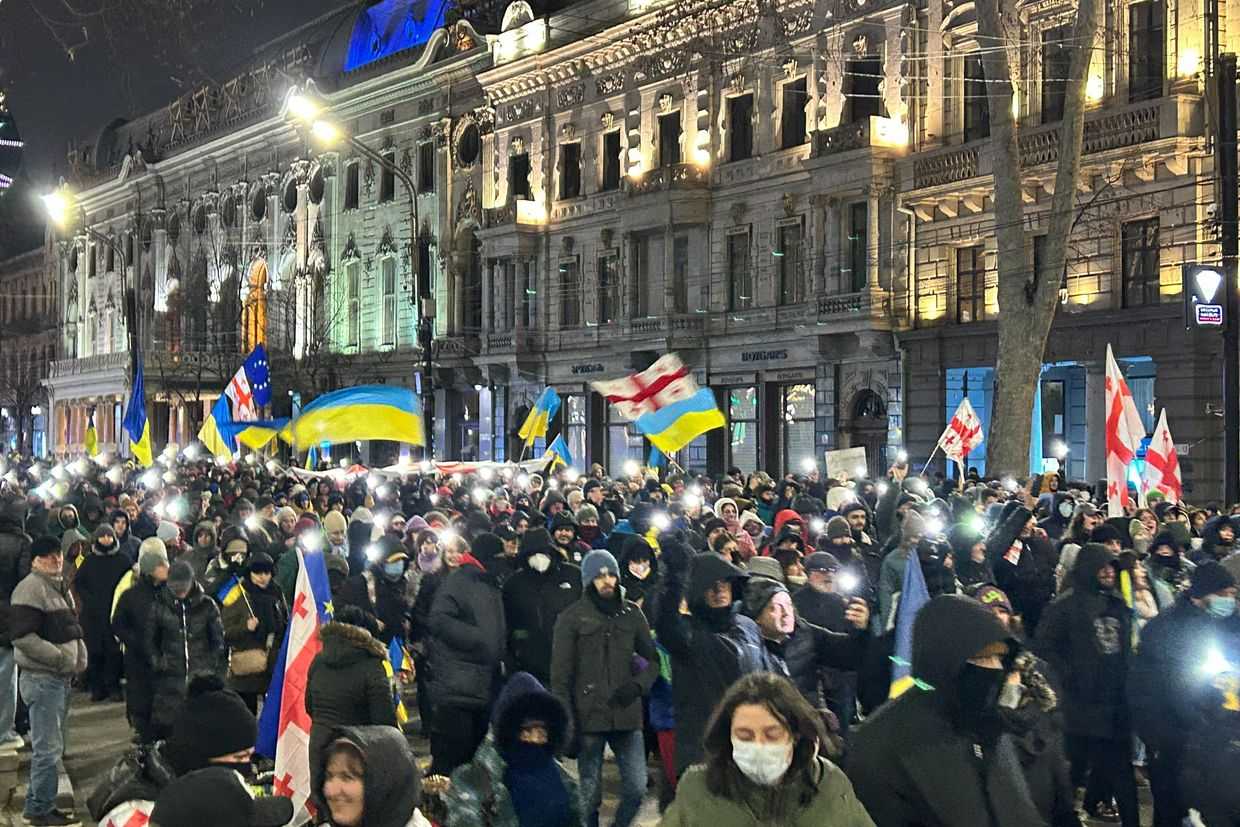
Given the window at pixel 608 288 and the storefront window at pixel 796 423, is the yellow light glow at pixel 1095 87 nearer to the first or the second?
the storefront window at pixel 796 423

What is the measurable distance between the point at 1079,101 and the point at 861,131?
449 inches

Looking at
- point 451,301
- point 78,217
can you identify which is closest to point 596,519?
point 451,301

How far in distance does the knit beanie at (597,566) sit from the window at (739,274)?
1144 inches

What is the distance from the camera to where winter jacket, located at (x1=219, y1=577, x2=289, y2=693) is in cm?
984

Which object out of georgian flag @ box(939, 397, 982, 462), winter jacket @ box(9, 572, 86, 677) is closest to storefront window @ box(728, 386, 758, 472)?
georgian flag @ box(939, 397, 982, 462)

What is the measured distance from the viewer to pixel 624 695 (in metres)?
8.31

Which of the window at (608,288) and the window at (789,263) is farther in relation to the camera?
the window at (608,288)

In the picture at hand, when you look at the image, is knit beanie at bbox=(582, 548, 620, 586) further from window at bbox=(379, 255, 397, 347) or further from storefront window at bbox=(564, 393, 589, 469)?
window at bbox=(379, 255, 397, 347)

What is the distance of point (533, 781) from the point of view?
6.19m

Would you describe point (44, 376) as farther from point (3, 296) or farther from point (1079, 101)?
point (1079, 101)

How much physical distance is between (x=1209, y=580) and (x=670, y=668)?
2878 millimetres

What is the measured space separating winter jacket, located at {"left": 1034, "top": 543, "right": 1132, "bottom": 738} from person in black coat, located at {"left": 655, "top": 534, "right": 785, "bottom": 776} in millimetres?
1990

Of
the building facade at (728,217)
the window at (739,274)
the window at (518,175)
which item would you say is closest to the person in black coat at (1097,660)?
the building facade at (728,217)

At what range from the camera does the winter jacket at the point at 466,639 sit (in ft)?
30.2
